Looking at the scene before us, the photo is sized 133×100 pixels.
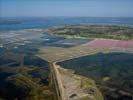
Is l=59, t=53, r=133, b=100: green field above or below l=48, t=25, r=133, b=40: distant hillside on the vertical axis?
below

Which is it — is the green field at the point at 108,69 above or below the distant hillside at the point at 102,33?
below

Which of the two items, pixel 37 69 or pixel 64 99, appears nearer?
pixel 64 99

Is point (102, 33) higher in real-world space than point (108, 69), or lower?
higher

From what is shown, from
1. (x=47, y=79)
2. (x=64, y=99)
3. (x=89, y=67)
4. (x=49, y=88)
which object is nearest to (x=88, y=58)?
(x=89, y=67)

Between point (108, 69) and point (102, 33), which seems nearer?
point (108, 69)

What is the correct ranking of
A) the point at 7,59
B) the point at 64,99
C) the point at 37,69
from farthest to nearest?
the point at 7,59 → the point at 37,69 → the point at 64,99

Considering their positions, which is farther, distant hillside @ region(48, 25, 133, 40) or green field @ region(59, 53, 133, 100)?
distant hillside @ region(48, 25, 133, 40)

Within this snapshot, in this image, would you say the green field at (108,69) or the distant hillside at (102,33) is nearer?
the green field at (108,69)

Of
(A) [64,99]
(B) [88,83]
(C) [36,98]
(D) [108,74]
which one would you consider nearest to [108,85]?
(B) [88,83]

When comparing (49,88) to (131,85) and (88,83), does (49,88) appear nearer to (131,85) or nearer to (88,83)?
(88,83)

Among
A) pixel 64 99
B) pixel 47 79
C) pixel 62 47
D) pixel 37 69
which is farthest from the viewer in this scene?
pixel 62 47
